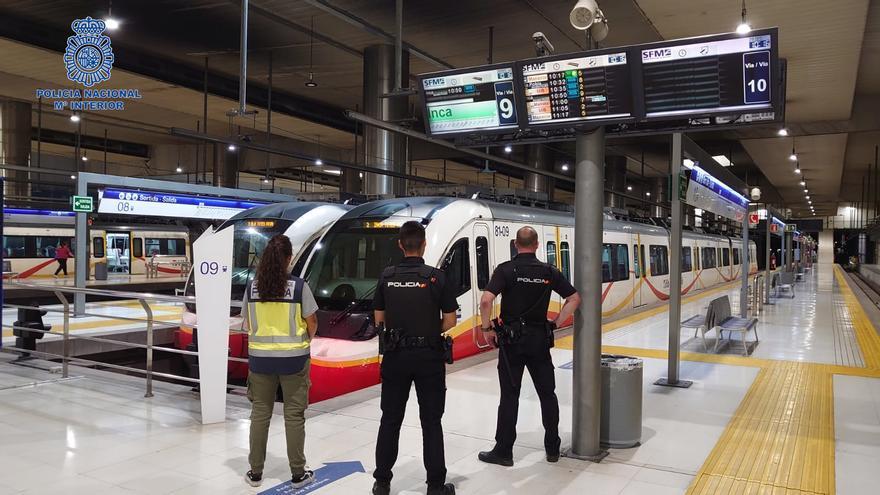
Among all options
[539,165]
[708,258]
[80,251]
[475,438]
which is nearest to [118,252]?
[80,251]

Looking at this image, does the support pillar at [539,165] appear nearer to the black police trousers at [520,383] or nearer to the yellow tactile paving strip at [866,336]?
the yellow tactile paving strip at [866,336]

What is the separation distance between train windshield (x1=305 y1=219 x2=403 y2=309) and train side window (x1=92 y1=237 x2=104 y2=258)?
62.1 feet

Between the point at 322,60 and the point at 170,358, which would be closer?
the point at 170,358

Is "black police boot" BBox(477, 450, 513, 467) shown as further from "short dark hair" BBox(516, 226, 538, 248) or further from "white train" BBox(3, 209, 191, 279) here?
"white train" BBox(3, 209, 191, 279)

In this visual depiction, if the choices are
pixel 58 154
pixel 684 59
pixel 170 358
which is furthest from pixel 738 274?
pixel 58 154

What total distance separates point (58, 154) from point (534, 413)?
34819 mm

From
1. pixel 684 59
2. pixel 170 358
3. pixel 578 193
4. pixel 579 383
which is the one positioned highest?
pixel 684 59

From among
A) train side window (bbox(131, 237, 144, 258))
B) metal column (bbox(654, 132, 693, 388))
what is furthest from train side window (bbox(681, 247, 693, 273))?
train side window (bbox(131, 237, 144, 258))

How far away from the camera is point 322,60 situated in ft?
56.2

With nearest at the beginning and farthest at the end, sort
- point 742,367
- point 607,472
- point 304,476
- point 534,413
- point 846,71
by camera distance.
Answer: point 304,476, point 607,472, point 534,413, point 742,367, point 846,71

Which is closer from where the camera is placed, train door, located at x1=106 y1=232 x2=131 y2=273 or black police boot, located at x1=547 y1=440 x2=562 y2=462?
black police boot, located at x1=547 y1=440 x2=562 y2=462

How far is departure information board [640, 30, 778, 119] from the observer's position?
14.4 ft

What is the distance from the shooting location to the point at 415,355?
12.3 feet

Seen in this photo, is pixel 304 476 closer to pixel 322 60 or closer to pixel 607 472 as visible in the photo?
pixel 607 472
